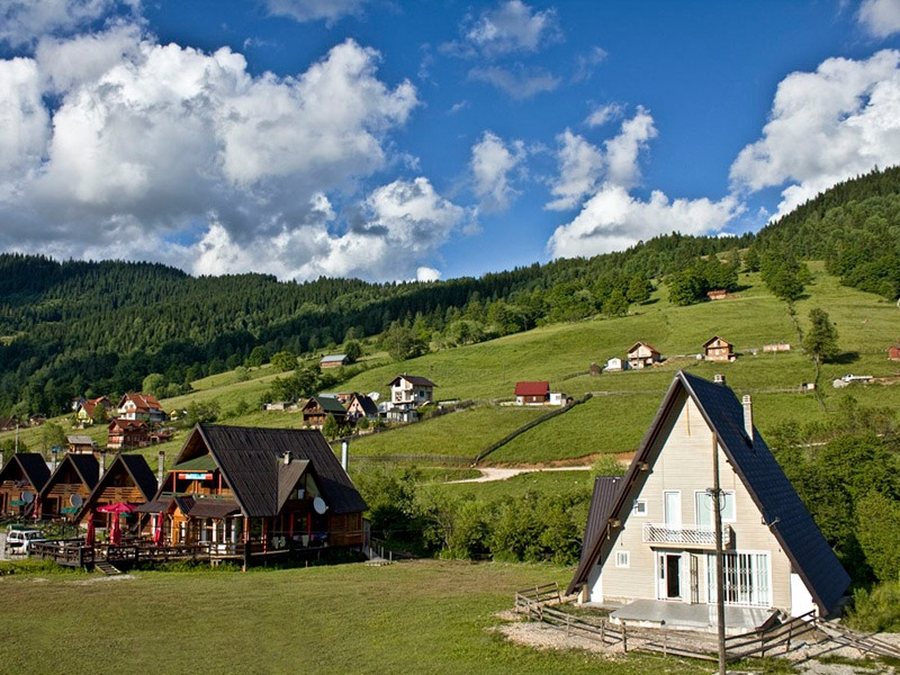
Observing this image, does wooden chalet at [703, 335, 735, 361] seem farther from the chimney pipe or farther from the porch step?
the porch step

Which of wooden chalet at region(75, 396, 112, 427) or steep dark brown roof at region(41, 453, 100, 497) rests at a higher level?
wooden chalet at region(75, 396, 112, 427)

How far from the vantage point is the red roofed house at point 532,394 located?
97938 mm

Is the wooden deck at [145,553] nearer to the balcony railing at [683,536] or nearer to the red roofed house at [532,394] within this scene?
the balcony railing at [683,536]

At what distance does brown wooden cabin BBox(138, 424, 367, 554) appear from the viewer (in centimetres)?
3938

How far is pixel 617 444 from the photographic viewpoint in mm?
71625

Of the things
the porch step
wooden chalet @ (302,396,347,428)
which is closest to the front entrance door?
the porch step

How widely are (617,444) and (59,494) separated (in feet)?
148

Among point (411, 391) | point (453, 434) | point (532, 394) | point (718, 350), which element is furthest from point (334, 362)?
point (718, 350)

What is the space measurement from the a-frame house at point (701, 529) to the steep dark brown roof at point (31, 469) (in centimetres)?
4994

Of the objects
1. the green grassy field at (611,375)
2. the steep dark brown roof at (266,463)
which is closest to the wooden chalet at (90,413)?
the green grassy field at (611,375)

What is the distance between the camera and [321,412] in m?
106

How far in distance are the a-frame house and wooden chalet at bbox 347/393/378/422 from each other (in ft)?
267

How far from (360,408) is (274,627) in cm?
8632

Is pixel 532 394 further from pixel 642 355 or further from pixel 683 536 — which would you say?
pixel 683 536
